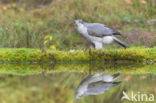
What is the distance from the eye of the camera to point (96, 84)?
548cm

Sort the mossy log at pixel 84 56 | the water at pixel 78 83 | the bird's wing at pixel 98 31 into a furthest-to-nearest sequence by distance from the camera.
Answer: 1. the bird's wing at pixel 98 31
2. the mossy log at pixel 84 56
3. the water at pixel 78 83

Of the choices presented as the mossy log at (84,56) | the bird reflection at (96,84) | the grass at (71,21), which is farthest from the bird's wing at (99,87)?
the grass at (71,21)

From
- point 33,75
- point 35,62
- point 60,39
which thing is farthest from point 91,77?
point 60,39

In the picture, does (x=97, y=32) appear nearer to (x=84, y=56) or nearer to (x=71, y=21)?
(x=84, y=56)

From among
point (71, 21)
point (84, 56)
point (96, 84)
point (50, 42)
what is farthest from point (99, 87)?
point (71, 21)

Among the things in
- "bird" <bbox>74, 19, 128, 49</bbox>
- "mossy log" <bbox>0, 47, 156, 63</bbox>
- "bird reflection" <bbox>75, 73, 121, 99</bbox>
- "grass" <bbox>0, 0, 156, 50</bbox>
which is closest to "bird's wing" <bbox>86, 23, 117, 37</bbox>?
"bird" <bbox>74, 19, 128, 49</bbox>

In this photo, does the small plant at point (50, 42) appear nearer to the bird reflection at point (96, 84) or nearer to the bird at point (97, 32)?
the bird at point (97, 32)

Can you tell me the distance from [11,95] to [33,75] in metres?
1.58

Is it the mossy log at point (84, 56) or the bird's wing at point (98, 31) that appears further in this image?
the bird's wing at point (98, 31)

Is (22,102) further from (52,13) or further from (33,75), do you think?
(52,13)

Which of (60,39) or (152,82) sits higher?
(152,82)

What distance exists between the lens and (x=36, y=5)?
14.6 meters

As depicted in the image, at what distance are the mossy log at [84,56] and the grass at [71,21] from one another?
1825 mm

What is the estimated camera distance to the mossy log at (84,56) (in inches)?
316
